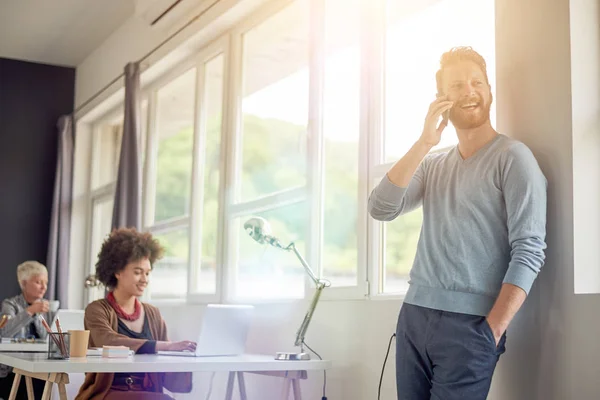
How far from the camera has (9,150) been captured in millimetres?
7320

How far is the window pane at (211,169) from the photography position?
523 cm

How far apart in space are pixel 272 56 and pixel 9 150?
3559mm

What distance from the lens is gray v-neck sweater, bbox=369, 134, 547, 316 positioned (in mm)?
2211

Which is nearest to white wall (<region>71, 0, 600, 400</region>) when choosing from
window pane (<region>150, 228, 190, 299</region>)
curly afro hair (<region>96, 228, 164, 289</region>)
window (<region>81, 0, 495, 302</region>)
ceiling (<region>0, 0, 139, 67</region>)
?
window (<region>81, 0, 495, 302</region>)

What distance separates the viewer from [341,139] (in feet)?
12.7

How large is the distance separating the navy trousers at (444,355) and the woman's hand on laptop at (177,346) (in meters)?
1.26

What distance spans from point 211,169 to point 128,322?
1853 mm

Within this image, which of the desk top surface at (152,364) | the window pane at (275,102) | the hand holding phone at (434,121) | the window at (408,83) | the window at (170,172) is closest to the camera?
the hand holding phone at (434,121)

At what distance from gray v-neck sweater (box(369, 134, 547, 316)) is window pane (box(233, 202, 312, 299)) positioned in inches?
70.6

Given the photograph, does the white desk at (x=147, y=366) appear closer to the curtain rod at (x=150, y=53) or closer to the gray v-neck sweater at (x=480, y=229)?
the gray v-neck sweater at (x=480, y=229)

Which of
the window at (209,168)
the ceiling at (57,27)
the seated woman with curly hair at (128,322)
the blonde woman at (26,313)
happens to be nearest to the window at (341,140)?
the seated woman with curly hair at (128,322)

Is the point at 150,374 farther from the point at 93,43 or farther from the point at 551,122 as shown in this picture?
the point at 93,43

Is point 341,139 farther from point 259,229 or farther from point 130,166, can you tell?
point 130,166

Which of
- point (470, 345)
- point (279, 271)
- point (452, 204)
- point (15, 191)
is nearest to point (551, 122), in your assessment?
point (452, 204)
